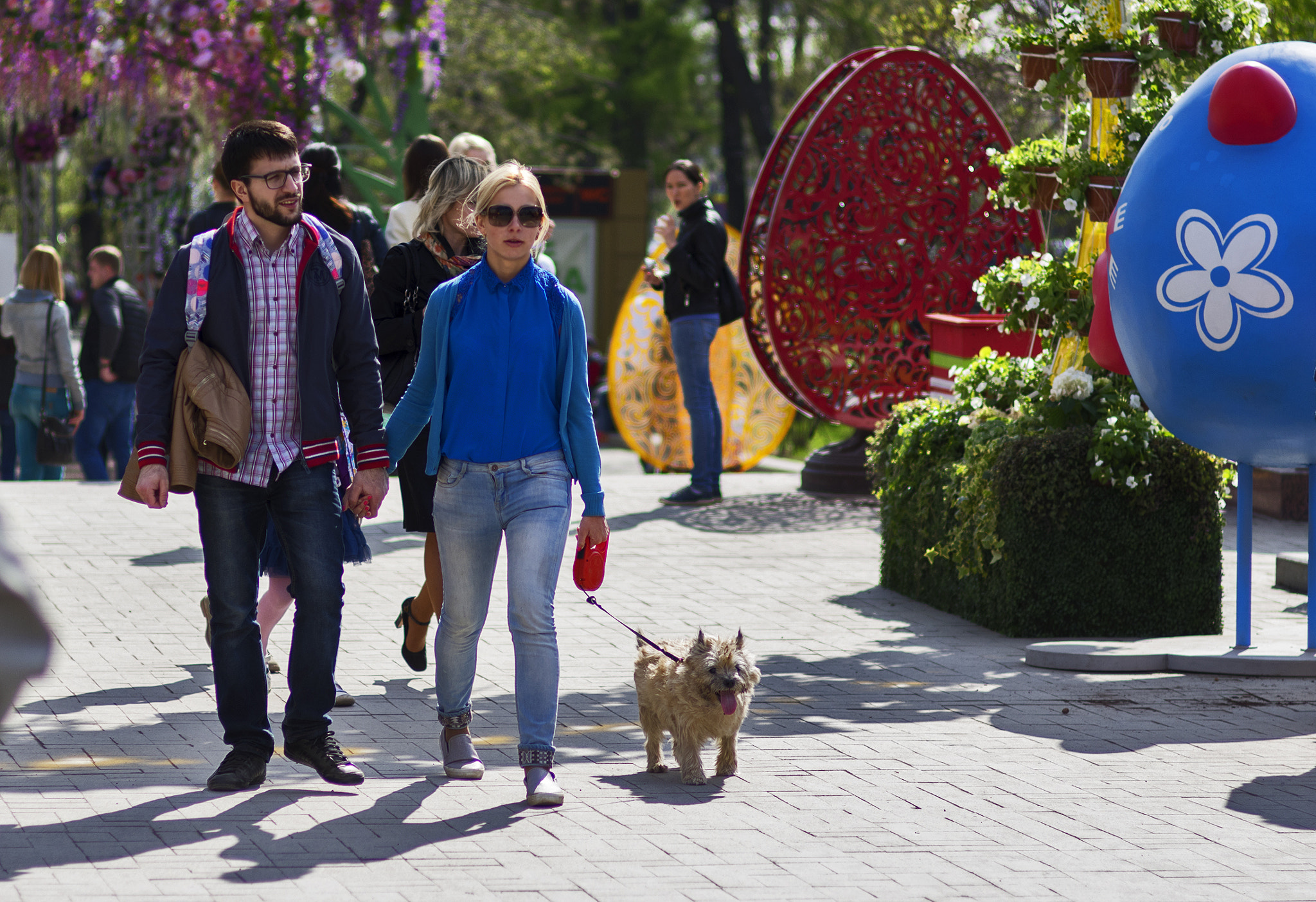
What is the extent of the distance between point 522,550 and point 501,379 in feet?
1.65

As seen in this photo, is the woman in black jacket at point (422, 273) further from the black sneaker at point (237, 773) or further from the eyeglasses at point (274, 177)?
the black sneaker at point (237, 773)

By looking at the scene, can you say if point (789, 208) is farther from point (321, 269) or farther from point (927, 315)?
point (321, 269)

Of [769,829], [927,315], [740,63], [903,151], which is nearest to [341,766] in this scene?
[769,829]

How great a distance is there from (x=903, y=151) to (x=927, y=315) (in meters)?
1.34

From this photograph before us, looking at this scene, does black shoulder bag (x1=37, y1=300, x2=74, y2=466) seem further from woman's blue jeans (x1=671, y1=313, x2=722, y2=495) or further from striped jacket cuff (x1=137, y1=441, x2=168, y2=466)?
striped jacket cuff (x1=137, y1=441, x2=168, y2=466)

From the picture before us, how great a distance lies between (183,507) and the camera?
1123cm

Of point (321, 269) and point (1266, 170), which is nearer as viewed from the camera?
point (321, 269)

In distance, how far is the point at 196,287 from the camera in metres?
5.00

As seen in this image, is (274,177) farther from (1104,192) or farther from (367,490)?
(1104,192)

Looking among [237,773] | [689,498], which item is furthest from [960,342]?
[237,773]

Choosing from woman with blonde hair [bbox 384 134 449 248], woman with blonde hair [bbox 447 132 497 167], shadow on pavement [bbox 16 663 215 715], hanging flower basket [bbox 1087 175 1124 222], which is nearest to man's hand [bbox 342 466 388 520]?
shadow on pavement [bbox 16 663 215 715]

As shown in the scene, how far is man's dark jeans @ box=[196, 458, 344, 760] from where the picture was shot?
197 inches

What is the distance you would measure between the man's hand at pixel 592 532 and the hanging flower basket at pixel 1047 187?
3.86m

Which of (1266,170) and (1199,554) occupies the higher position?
(1266,170)
